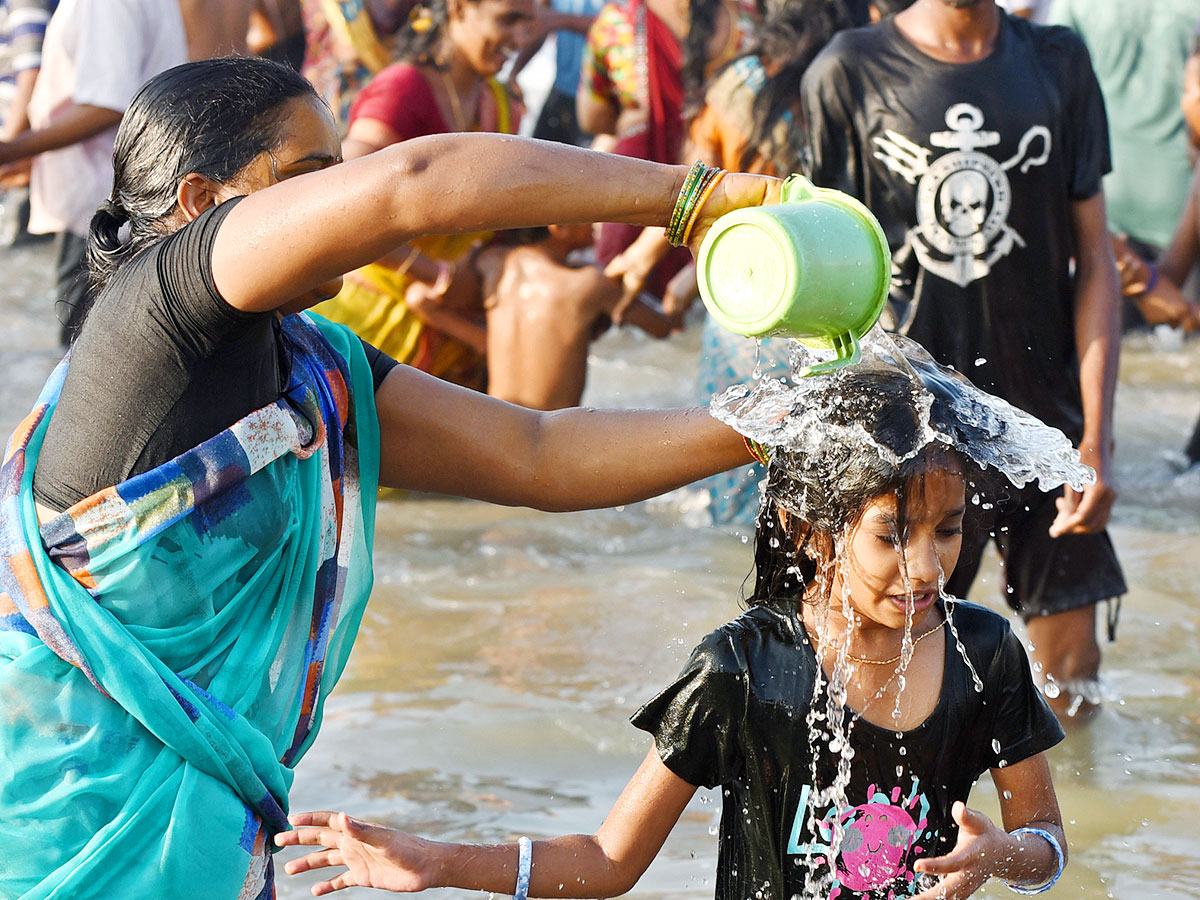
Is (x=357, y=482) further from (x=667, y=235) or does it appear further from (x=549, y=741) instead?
(x=549, y=741)

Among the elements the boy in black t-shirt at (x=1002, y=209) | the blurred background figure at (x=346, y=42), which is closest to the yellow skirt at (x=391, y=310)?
the blurred background figure at (x=346, y=42)

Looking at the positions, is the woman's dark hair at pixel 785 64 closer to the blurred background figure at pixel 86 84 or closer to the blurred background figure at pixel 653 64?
the blurred background figure at pixel 653 64

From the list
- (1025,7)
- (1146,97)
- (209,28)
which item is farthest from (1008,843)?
(1146,97)

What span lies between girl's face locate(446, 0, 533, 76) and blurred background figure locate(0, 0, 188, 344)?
980 mm

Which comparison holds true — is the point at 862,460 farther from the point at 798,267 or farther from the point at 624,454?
the point at 798,267

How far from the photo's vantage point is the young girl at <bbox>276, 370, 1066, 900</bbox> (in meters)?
2.15

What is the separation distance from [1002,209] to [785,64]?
1.99 m

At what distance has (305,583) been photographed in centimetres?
211

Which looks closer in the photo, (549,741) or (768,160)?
(549,741)

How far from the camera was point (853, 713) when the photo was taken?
2213mm

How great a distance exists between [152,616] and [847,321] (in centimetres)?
91

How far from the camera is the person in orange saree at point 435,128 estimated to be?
18.7 ft

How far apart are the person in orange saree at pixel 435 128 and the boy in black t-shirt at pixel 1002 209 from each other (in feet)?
7.56

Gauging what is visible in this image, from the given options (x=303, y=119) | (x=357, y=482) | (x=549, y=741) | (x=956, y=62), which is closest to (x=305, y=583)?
(x=357, y=482)
